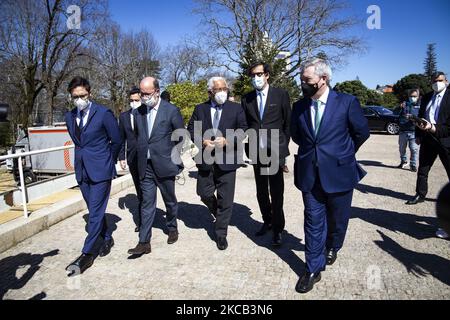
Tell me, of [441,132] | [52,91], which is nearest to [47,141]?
[441,132]

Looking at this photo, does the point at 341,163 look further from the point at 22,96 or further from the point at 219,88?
the point at 22,96

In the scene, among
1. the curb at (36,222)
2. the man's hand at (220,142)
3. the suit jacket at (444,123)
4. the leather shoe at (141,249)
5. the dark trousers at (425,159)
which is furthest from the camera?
the dark trousers at (425,159)

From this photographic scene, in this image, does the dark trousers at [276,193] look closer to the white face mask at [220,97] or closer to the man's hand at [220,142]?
the man's hand at [220,142]

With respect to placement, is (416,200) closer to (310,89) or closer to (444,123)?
(444,123)

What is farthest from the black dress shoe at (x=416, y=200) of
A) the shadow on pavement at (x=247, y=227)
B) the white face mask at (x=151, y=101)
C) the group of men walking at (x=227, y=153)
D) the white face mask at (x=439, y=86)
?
the white face mask at (x=151, y=101)

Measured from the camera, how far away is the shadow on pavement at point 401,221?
428 cm

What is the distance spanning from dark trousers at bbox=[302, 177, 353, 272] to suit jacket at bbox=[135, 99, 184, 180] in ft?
5.73

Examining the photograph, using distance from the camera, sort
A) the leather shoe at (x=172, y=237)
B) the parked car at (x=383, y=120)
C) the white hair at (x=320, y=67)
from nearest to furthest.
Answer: the white hair at (x=320, y=67) → the leather shoe at (x=172, y=237) → the parked car at (x=383, y=120)

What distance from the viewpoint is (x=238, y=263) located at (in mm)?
3588

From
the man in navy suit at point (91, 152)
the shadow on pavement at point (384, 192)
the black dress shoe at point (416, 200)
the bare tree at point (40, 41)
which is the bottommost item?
the shadow on pavement at point (384, 192)

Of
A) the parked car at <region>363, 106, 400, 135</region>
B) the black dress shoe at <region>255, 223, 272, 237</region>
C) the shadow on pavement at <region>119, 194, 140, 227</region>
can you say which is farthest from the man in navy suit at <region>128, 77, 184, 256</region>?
the parked car at <region>363, 106, 400, 135</region>

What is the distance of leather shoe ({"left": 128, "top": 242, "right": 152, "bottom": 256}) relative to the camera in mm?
3804

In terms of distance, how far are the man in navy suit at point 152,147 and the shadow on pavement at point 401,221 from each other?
2.95 meters

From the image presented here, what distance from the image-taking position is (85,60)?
92.4 ft
